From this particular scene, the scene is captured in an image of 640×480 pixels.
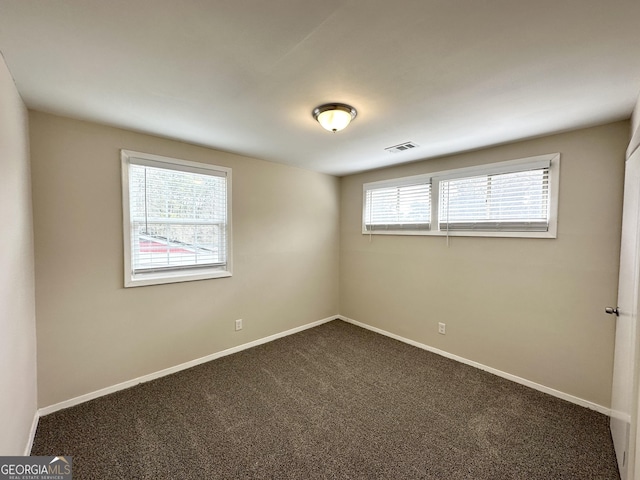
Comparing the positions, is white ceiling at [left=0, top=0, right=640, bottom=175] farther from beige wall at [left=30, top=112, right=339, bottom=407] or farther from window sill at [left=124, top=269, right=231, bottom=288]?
window sill at [left=124, top=269, right=231, bottom=288]

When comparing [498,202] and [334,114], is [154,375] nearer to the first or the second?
[334,114]

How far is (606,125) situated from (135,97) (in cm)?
355

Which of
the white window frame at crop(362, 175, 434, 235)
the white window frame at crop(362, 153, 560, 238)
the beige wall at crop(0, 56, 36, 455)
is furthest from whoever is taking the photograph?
the white window frame at crop(362, 175, 434, 235)

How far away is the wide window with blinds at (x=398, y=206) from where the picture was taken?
3371 millimetres

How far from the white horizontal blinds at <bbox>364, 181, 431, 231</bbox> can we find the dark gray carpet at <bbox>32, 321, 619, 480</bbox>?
1.72 meters

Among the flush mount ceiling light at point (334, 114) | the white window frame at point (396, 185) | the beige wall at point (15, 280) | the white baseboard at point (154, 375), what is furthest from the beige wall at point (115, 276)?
the flush mount ceiling light at point (334, 114)

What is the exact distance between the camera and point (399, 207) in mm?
3627

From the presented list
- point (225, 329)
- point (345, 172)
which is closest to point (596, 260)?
point (345, 172)

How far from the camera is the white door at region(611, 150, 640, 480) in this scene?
1.42 m

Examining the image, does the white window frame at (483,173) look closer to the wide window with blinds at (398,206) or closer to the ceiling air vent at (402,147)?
the wide window with blinds at (398,206)

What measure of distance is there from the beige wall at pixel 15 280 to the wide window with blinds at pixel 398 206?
11.3 ft

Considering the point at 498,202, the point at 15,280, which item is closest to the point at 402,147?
the point at 498,202

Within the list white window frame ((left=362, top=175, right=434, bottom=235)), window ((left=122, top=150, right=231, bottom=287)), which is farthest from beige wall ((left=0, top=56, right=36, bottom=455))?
white window frame ((left=362, top=175, right=434, bottom=235))

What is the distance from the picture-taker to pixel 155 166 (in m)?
2.61
